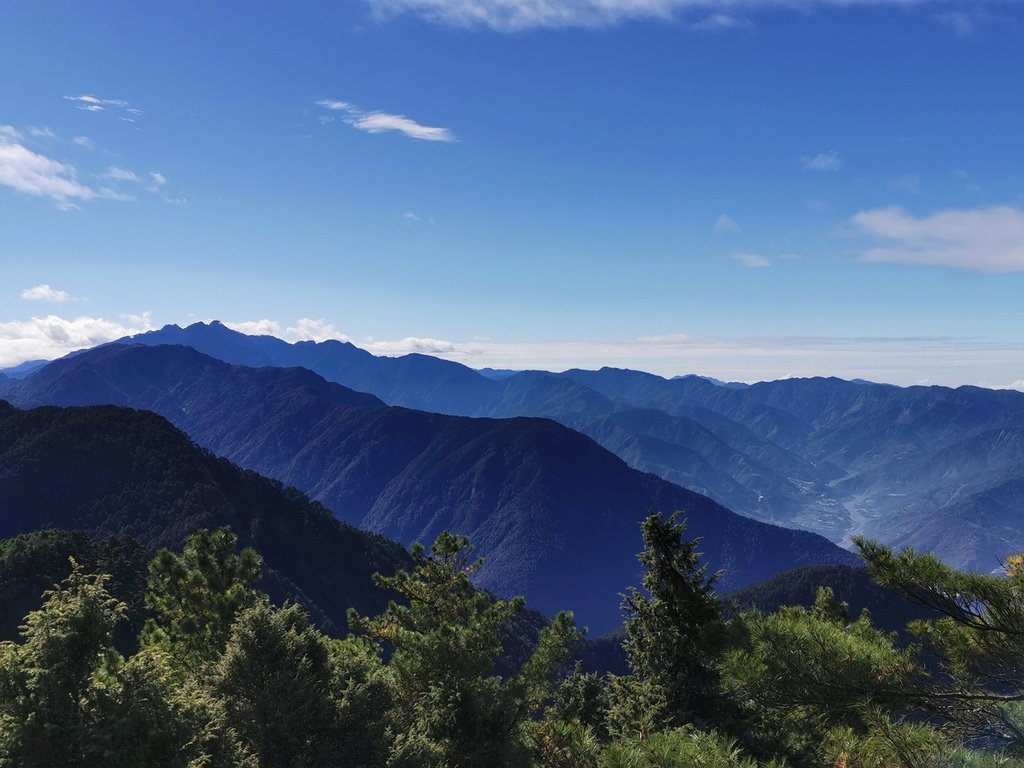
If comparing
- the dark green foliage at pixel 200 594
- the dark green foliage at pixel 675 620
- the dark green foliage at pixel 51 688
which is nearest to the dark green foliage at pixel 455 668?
the dark green foliage at pixel 675 620

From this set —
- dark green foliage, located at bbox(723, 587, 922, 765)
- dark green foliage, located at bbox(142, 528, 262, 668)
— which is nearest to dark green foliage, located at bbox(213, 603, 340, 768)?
dark green foliage, located at bbox(142, 528, 262, 668)

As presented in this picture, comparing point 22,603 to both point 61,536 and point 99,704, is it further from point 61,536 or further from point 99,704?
point 99,704

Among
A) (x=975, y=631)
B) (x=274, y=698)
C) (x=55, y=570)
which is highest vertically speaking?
(x=975, y=631)

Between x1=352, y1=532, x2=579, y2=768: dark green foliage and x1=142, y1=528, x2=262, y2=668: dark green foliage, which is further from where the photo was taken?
x1=142, y1=528, x2=262, y2=668: dark green foliage

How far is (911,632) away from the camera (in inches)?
505

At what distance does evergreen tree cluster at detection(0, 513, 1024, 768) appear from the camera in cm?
1130

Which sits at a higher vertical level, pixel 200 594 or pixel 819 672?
pixel 819 672

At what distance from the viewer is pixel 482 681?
23.7 metres

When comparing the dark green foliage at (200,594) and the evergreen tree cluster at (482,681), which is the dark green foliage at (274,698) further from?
the dark green foliage at (200,594)

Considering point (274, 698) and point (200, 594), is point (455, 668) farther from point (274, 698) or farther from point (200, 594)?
point (200, 594)

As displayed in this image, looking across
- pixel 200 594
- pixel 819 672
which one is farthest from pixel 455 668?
pixel 819 672

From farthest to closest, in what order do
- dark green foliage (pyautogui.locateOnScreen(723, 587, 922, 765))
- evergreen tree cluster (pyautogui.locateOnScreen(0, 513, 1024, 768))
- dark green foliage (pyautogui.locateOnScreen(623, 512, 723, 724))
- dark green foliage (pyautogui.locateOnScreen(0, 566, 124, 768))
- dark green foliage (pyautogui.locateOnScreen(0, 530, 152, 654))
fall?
1. dark green foliage (pyautogui.locateOnScreen(0, 530, 152, 654))
2. dark green foliage (pyautogui.locateOnScreen(623, 512, 723, 724))
3. dark green foliage (pyautogui.locateOnScreen(0, 566, 124, 768))
4. dark green foliage (pyautogui.locateOnScreen(723, 587, 922, 765))
5. evergreen tree cluster (pyautogui.locateOnScreen(0, 513, 1024, 768))

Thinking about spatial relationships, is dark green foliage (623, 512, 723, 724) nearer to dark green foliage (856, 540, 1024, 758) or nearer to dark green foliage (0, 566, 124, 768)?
dark green foliage (856, 540, 1024, 758)

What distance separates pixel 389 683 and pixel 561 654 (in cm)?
964
